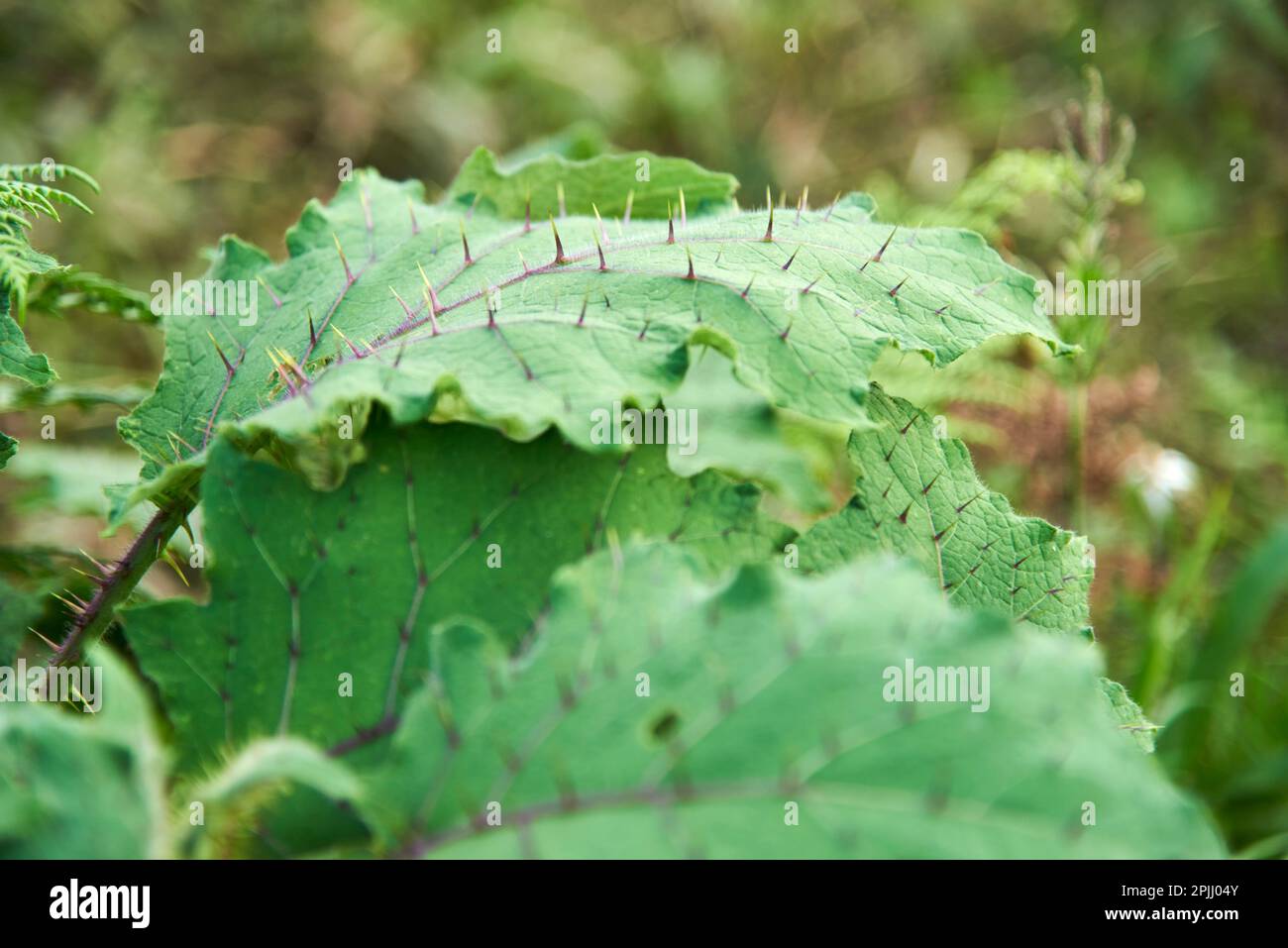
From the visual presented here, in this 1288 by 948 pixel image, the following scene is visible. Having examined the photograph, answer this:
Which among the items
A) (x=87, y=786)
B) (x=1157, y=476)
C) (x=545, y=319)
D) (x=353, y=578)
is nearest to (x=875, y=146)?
(x=1157, y=476)

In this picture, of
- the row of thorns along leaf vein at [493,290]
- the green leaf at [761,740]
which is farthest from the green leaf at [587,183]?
the green leaf at [761,740]

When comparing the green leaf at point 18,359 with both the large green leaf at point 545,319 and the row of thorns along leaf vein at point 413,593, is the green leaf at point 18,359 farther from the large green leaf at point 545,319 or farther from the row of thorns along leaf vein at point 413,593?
the row of thorns along leaf vein at point 413,593

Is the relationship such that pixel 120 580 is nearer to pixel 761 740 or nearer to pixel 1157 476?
pixel 761 740

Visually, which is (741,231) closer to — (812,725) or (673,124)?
(812,725)

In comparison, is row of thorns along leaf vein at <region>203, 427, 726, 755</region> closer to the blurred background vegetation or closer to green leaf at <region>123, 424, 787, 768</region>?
green leaf at <region>123, 424, 787, 768</region>

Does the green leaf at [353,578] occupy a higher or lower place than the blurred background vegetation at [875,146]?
lower

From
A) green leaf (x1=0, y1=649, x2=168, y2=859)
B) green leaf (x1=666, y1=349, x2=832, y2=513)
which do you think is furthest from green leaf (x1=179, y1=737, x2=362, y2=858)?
green leaf (x1=666, y1=349, x2=832, y2=513)

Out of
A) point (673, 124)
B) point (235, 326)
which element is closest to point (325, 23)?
point (673, 124)
